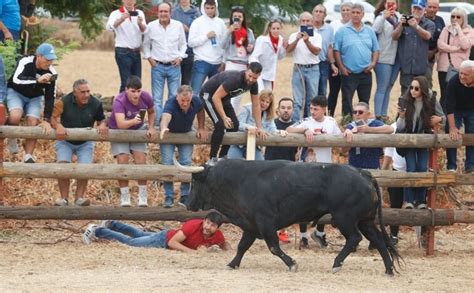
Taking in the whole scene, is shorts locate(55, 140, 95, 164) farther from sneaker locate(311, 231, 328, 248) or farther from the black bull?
sneaker locate(311, 231, 328, 248)

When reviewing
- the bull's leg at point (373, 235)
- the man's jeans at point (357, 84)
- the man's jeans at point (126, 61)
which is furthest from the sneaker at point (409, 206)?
the man's jeans at point (126, 61)

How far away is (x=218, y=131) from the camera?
16.2 m

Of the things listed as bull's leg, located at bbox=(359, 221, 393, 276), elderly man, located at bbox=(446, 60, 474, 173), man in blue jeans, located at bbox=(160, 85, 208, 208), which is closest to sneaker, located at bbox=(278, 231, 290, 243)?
man in blue jeans, located at bbox=(160, 85, 208, 208)

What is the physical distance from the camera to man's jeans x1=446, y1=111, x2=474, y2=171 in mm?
17484

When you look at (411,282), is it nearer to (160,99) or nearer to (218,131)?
(218,131)

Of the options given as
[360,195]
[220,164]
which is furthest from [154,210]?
[360,195]

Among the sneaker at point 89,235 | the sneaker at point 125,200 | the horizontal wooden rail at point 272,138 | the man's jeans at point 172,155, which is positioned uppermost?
the horizontal wooden rail at point 272,138

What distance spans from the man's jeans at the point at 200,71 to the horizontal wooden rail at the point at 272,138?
2576mm

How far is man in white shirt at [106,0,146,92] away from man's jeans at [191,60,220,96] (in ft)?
2.99

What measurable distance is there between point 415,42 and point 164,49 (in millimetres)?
3754

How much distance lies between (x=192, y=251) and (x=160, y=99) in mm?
3412

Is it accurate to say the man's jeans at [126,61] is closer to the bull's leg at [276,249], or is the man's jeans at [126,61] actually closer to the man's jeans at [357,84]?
the man's jeans at [357,84]

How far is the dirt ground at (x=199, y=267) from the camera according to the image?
13.3 m

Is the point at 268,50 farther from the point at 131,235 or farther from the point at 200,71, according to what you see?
the point at 131,235
